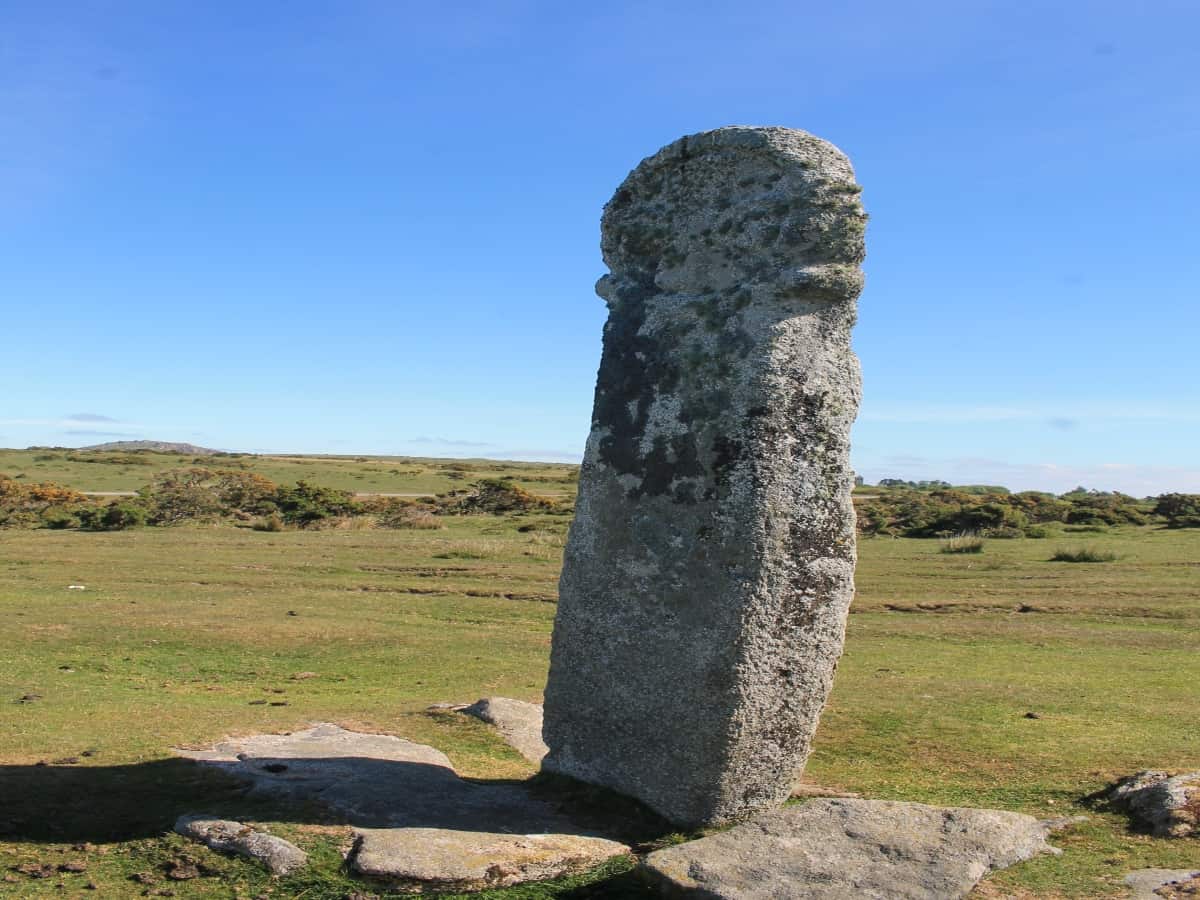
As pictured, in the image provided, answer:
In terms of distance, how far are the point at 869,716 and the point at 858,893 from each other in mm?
6027

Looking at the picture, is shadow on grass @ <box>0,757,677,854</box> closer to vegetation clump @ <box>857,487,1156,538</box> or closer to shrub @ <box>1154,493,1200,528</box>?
vegetation clump @ <box>857,487,1156,538</box>

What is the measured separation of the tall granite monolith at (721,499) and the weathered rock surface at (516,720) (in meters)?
2.38

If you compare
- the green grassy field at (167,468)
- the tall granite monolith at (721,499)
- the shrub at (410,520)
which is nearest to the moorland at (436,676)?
the tall granite monolith at (721,499)

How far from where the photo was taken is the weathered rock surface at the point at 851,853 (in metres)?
6.83

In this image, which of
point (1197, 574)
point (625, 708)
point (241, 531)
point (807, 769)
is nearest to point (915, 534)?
→ point (1197, 574)

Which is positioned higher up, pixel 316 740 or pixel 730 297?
pixel 730 297

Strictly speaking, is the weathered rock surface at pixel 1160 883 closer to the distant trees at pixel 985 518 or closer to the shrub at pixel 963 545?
the shrub at pixel 963 545

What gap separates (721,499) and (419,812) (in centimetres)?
325

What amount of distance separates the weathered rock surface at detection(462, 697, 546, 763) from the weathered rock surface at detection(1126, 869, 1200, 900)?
18.0 ft

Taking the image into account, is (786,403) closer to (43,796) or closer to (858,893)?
(858,893)

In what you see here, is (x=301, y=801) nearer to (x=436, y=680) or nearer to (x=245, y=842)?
(x=245, y=842)

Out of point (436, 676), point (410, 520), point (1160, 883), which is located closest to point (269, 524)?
point (410, 520)

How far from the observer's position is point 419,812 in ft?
27.1

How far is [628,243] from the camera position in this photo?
9.16 meters
